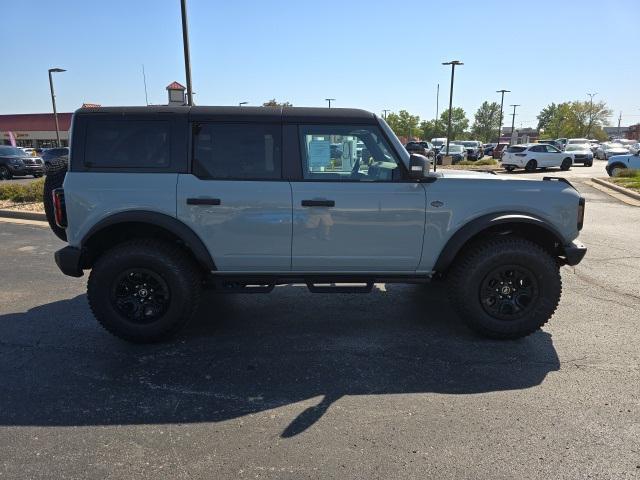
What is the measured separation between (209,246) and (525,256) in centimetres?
269

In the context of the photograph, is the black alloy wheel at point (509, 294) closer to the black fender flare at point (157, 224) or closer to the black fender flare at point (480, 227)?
the black fender flare at point (480, 227)

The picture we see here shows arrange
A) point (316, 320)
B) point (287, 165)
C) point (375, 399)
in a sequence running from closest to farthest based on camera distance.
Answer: point (375, 399)
point (287, 165)
point (316, 320)

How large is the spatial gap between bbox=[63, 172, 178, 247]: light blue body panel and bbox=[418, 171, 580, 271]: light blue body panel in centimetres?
219

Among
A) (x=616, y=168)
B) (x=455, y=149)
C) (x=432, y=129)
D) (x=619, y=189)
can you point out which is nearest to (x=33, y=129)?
(x=455, y=149)

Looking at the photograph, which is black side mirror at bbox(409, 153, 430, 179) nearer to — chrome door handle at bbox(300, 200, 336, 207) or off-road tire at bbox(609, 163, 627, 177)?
chrome door handle at bbox(300, 200, 336, 207)

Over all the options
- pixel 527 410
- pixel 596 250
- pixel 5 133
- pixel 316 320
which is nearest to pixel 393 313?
pixel 316 320

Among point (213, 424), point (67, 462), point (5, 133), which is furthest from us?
→ point (5, 133)

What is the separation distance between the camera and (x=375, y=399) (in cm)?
318

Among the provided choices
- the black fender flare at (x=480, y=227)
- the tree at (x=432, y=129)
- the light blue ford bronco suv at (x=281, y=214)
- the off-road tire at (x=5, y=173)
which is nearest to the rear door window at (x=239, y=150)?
the light blue ford bronco suv at (x=281, y=214)

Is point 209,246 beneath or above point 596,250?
above

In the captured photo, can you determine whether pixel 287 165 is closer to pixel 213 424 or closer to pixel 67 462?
pixel 213 424

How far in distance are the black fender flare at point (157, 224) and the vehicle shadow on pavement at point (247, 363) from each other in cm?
91

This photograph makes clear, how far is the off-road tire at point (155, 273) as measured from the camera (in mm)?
3900

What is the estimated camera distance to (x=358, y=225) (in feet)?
12.7
